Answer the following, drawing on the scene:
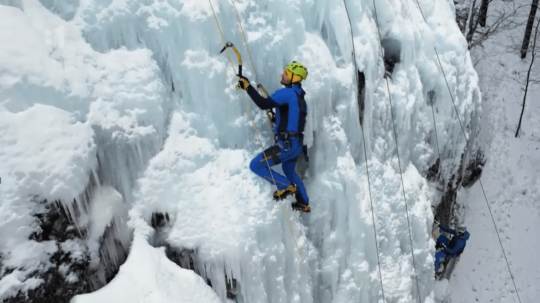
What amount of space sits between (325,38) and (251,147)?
1642mm

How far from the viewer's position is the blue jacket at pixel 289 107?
11.4 ft

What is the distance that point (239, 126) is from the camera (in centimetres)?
375

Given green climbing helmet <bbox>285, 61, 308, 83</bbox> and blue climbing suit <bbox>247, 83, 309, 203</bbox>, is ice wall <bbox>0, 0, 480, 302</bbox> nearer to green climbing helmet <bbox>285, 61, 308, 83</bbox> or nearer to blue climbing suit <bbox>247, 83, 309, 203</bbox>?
blue climbing suit <bbox>247, 83, 309, 203</bbox>

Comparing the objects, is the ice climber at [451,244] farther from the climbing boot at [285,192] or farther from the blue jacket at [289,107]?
the blue jacket at [289,107]

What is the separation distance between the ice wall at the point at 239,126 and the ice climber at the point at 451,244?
5.75ft

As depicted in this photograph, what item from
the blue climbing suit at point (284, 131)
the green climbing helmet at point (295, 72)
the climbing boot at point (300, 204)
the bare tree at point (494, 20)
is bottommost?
the bare tree at point (494, 20)

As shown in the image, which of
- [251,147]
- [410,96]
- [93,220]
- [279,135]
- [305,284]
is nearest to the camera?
[93,220]

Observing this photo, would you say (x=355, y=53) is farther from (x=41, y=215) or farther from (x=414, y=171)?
(x=41, y=215)

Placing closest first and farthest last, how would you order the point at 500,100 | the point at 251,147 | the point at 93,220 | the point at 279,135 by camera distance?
the point at 93,220
the point at 279,135
the point at 251,147
the point at 500,100

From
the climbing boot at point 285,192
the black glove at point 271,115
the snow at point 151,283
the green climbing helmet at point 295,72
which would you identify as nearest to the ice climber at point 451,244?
the climbing boot at point 285,192

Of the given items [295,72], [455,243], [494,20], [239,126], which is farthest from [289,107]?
[494,20]

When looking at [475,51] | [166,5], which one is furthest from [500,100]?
[166,5]

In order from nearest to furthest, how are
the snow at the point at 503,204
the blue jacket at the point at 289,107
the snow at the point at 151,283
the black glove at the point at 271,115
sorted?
the snow at the point at 151,283, the blue jacket at the point at 289,107, the black glove at the point at 271,115, the snow at the point at 503,204

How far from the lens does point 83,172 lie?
296cm
